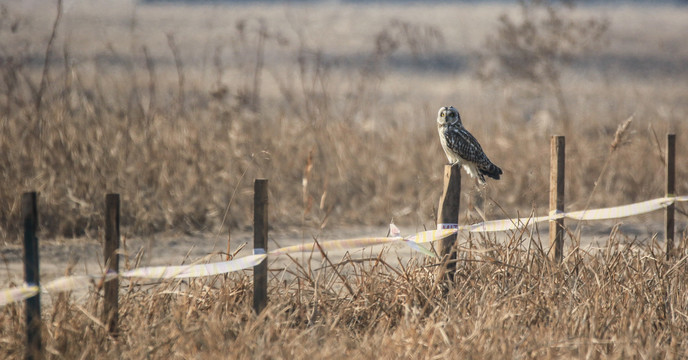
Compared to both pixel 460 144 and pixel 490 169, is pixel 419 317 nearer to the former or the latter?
pixel 460 144

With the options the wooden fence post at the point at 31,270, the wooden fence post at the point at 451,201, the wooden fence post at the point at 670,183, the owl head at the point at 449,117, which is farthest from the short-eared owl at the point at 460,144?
the wooden fence post at the point at 31,270

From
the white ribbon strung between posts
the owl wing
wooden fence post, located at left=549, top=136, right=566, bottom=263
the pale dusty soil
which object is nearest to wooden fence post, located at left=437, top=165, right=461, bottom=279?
the white ribbon strung between posts

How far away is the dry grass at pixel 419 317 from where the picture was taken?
3604mm

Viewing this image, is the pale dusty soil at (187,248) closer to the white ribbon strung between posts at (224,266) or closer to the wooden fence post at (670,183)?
the wooden fence post at (670,183)

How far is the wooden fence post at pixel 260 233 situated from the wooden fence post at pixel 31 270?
0.93 meters

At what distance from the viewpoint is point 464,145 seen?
525cm

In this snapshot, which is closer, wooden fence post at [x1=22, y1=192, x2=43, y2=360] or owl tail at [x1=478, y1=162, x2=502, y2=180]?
wooden fence post at [x1=22, y1=192, x2=43, y2=360]

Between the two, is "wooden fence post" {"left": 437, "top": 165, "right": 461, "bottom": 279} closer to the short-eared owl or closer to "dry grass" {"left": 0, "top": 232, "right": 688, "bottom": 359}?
"dry grass" {"left": 0, "top": 232, "right": 688, "bottom": 359}

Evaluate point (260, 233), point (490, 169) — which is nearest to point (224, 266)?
point (260, 233)

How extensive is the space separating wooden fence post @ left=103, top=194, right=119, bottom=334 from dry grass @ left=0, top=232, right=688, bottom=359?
3.1 inches

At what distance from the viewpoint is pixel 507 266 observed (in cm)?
436

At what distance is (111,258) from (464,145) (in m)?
2.47

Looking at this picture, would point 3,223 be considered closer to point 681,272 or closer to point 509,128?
point 681,272

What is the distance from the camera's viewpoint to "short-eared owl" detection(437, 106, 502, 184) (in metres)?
5.25
